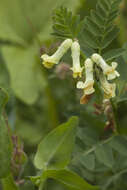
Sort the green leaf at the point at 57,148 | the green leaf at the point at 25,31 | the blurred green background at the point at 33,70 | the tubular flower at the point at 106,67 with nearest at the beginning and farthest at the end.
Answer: the tubular flower at the point at 106,67, the green leaf at the point at 57,148, the blurred green background at the point at 33,70, the green leaf at the point at 25,31

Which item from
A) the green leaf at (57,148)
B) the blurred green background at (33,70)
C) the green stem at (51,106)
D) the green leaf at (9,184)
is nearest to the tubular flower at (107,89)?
the green leaf at (57,148)

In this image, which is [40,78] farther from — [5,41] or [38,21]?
[5,41]

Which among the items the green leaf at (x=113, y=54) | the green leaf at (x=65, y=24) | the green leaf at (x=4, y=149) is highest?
the green leaf at (x=65, y=24)

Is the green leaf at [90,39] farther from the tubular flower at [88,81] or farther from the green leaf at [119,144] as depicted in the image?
the green leaf at [119,144]

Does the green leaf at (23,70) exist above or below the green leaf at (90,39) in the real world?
below

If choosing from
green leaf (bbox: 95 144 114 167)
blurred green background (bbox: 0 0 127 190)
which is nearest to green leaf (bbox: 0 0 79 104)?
blurred green background (bbox: 0 0 127 190)

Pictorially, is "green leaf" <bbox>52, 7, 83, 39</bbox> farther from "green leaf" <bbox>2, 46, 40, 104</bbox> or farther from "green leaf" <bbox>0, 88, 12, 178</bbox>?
"green leaf" <bbox>2, 46, 40, 104</bbox>

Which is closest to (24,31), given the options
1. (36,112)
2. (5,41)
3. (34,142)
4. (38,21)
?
(38,21)

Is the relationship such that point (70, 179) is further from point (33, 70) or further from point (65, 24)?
point (33, 70)
